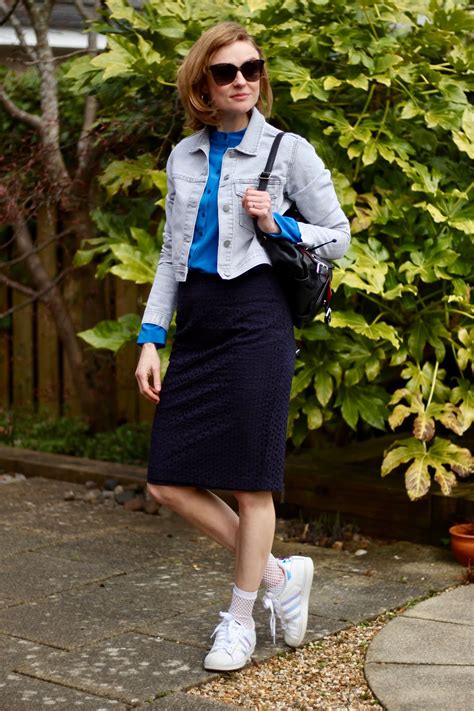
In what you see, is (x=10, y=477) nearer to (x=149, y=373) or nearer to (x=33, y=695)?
(x=149, y=373)

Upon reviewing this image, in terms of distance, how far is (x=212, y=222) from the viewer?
3.43m

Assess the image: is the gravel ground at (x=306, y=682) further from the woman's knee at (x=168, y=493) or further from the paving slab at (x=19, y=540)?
the paving slab at (x=19, y=540)

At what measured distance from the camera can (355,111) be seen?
17.4 feet

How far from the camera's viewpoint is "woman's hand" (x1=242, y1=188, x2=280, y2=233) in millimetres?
3281

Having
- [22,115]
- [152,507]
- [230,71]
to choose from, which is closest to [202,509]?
[230,71]

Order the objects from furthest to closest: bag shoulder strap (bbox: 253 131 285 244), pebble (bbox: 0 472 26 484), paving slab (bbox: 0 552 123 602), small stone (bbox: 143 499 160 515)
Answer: pebble (bbox: 0 472 26 484)
small stone (bbox: 143 499 160 515)
paving slab (bbox: 0 552 123 602)
bag shoulder strap (bbox: 253 131 285 244)

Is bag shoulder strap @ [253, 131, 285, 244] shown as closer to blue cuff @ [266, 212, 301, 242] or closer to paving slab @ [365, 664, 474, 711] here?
blue cuff @ [266, 212, 301, 242]

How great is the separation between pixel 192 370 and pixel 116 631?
0.96m

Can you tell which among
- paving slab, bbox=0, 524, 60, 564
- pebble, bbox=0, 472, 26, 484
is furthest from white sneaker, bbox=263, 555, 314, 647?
pebble, bbox=0, 472, 26, 484

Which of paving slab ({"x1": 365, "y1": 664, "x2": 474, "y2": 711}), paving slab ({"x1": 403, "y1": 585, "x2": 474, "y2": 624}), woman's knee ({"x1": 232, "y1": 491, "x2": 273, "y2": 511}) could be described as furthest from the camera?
paving slab ({"x1": 403, "y1": 585, "x2": 474, "y2": 624})

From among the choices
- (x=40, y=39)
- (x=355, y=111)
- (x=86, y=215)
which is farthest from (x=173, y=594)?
(x=40, y=39)

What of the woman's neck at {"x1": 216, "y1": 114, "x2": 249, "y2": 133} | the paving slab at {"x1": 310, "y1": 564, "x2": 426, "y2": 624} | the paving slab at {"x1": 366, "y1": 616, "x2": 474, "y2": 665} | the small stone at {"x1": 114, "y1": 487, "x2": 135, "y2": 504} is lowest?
the small stone at {"x1": 114, "y1": 487, "x2": 135, "y2": 504}

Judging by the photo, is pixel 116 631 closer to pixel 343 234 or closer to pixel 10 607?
pixel 10 607

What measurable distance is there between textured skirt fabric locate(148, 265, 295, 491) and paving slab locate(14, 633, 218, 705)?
55cm
